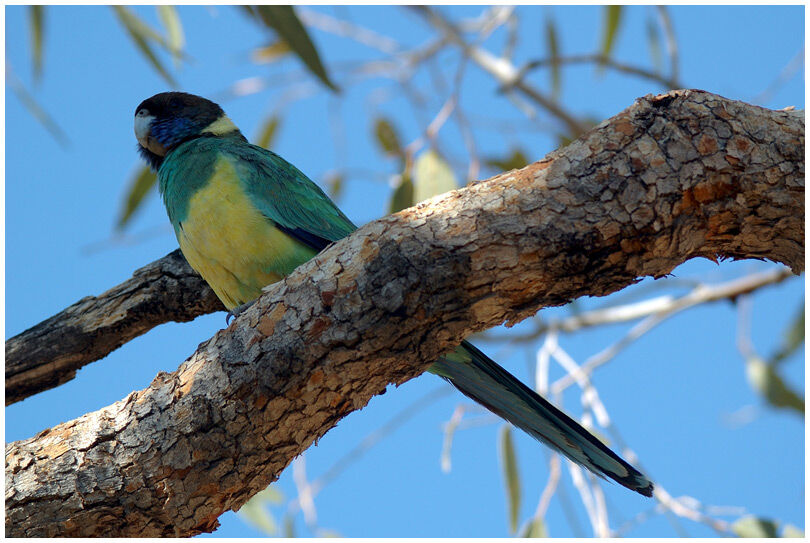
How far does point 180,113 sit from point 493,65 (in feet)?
7.32

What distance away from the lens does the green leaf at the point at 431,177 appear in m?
3.61

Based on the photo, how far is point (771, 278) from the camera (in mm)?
4082

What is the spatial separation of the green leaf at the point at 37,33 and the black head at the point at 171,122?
0.79 meters

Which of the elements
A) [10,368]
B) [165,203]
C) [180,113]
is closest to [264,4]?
[180,113]

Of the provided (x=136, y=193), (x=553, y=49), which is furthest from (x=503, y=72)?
(x=136, y=193)

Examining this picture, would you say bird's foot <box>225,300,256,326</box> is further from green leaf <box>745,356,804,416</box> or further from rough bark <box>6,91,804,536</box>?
green leaf <box>745,356,804,416</box>

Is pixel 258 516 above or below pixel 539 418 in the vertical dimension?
above

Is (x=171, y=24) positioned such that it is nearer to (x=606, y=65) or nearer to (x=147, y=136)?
(x=147, y=136)

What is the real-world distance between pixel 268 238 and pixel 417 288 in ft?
2.89

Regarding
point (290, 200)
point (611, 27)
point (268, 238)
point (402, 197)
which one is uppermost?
point (611, 27)

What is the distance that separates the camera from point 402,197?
137 inches

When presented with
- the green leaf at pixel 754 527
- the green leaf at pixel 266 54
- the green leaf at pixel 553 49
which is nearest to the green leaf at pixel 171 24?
the green leaf at pixel 266 54

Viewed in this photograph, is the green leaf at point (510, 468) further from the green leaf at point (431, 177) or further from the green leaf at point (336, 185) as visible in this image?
the green leaf at point (336, 185)

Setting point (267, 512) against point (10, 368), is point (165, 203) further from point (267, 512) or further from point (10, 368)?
point (267, 512)
